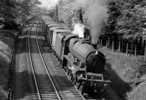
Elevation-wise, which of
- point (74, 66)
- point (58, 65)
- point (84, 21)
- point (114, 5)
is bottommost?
point (58, 65)

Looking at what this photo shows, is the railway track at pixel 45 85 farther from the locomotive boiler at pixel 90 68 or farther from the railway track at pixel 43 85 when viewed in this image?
the locomotive boiler at pixel 90 68

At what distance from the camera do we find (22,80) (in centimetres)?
2095

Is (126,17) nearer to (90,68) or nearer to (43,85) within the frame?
(90,68)

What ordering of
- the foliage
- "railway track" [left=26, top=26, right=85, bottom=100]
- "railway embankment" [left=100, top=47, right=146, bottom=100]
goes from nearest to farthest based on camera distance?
"railway track" [left=26, top=26, right=85, bottom=100]
"railway embankment" [left=100, top=47, right=146, bottom=100]
the foliage

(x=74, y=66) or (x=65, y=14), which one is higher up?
A: (x=65, y=14)

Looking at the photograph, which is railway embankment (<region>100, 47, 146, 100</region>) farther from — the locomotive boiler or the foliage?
the foliage

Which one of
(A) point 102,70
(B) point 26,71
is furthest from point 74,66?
(B) point 26,71

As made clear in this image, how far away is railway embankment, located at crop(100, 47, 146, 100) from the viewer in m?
18.6

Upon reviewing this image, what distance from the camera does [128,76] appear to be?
21.8 m

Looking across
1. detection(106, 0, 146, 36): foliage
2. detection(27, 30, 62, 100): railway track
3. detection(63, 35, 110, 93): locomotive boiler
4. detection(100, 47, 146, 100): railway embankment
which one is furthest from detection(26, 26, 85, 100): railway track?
detection(106, 0, 146, 36): foliage

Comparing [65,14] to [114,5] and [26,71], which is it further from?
[26,71]

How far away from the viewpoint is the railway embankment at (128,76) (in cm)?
1856

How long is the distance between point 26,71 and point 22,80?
313 centimetres

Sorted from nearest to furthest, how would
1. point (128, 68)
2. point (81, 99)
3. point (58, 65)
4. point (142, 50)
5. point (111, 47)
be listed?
point (81, 99)
point (128, 68)
point (58, 65)
point (142, 50)
point (111, 47)
